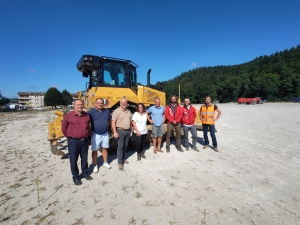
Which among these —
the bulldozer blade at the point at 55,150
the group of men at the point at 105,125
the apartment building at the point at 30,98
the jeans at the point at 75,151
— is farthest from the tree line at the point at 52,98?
the jeans at the point at 75,151

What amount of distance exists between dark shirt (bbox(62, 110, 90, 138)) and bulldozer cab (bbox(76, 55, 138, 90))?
2.26m

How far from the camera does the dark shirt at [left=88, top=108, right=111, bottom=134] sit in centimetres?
393

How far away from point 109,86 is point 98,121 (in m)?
2.06

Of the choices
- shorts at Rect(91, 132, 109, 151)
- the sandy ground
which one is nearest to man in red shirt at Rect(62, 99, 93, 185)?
shorts at Rect(91, 132, 109, 151)

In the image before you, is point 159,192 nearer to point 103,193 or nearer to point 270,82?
point 103,193

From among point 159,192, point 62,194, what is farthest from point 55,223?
point 159,192

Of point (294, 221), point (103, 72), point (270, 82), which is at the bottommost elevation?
point (294, 221)

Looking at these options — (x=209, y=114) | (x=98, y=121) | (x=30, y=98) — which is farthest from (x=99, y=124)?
(x=30, y=98)

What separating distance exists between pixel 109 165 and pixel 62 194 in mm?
1372

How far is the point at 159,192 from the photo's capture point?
10.7 ft

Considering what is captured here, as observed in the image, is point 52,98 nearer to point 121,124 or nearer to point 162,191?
point 121,124

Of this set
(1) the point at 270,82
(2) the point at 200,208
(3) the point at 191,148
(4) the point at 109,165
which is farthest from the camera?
(1) the point at 270,82

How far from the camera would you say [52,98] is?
60.2 metres

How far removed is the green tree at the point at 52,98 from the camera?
59.7 metres
